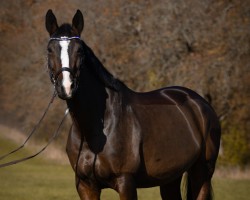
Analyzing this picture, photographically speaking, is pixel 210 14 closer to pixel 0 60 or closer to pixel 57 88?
pixel 57 88

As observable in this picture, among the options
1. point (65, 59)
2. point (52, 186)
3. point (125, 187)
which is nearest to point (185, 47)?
point (52, 186)

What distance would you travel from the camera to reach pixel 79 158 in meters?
5.26

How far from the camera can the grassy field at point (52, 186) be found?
12367mm

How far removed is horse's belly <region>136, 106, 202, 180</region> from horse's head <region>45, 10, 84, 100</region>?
110 centimetres

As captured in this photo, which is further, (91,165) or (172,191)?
(172,191)

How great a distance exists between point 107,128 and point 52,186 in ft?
32.2

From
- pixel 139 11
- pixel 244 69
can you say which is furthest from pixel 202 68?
pixel 139 11

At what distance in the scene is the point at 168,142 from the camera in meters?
5.82

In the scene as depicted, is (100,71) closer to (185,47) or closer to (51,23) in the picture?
(51,23)

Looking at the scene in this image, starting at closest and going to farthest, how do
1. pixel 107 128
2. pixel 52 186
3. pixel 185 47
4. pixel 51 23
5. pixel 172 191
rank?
pixel 51 23 → pixel 107 128 → pixel 172 191 → pixel 52 186 → pixel 185 47

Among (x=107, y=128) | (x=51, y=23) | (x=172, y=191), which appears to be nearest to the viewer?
(x=51, y=23)

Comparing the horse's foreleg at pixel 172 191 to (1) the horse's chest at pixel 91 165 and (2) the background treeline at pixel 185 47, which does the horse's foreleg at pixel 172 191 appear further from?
(2) the background treeline at pixel 185 47

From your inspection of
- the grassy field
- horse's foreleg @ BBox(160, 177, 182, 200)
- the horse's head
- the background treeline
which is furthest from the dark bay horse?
the background treeline

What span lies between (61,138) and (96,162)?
20.7m
